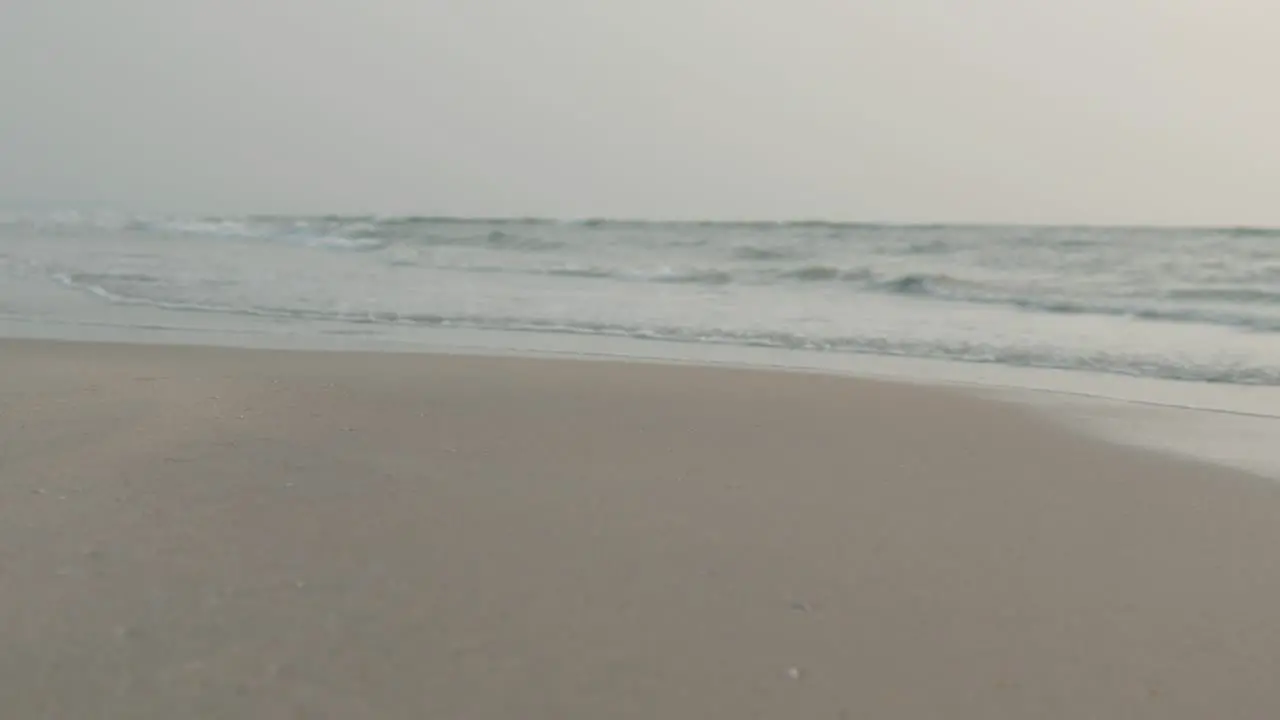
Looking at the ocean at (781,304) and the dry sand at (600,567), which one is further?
the ocean at (781,304)

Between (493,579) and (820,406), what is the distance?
3.13 metres

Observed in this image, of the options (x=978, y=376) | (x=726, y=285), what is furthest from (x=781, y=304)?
(x=978, y=376)

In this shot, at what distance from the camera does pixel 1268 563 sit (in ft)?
11.4

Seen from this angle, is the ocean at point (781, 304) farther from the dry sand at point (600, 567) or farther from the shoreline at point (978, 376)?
the dry sand at point (600, 567)

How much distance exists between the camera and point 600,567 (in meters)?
3.12

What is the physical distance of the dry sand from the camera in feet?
7.92

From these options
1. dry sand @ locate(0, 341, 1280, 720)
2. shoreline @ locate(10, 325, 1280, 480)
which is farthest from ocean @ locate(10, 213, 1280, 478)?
dry sand @ locate(0, 341, 1280, 720)

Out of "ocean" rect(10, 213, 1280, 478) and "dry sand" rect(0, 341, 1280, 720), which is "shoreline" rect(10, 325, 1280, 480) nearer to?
"ocean" rect(10, 213, 1280, 478)

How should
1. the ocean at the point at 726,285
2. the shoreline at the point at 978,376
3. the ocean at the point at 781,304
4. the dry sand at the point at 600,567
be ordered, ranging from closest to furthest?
1. the dry sand at the point at 600,567
2. the shoreline at the point at 978,376
3. the ocean at the point at 781,304
4. the ocean at the point at 726,285

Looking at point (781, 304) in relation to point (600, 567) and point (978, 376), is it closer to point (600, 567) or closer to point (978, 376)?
point (978, 376)

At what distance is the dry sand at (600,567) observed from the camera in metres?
2.41

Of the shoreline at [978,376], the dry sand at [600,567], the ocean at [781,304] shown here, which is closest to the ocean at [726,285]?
the ocean at [781,304]

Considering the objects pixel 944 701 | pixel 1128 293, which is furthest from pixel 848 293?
pixel 944 701

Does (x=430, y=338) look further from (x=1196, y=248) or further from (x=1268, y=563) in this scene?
(x=1196, y=248)
